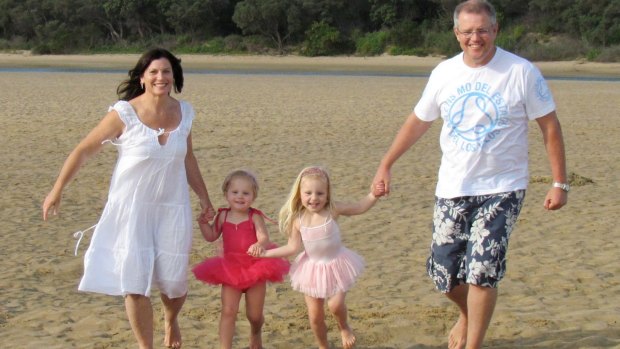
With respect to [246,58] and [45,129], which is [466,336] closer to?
[45,129]

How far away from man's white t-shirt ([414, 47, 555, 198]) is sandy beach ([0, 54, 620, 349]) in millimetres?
1162

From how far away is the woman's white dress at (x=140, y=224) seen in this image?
4.52 m

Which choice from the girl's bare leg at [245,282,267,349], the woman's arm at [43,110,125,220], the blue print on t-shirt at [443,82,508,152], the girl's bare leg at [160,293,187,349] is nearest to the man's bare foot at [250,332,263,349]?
the girl's bare leg at [245,282,267,349]

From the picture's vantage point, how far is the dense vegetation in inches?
1897

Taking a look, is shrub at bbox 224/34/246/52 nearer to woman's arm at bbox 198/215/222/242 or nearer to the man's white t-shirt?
woman's arm at bbox 198/215/222/242

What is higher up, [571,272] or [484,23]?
[484,23]

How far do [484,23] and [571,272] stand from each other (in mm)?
3047

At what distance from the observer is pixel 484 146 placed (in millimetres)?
4430

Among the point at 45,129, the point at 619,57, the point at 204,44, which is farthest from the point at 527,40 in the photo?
the point at 45,129

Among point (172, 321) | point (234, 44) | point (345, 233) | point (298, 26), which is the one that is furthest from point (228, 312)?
point (234, 44)

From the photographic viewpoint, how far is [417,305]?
599cm

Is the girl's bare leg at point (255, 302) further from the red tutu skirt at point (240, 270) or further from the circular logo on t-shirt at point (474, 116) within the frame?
the circular logo on t-shirt at point (474, 116)

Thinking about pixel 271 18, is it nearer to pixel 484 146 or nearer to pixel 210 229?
pixel 210 229

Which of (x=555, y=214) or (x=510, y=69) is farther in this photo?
(x=555, y=214)
